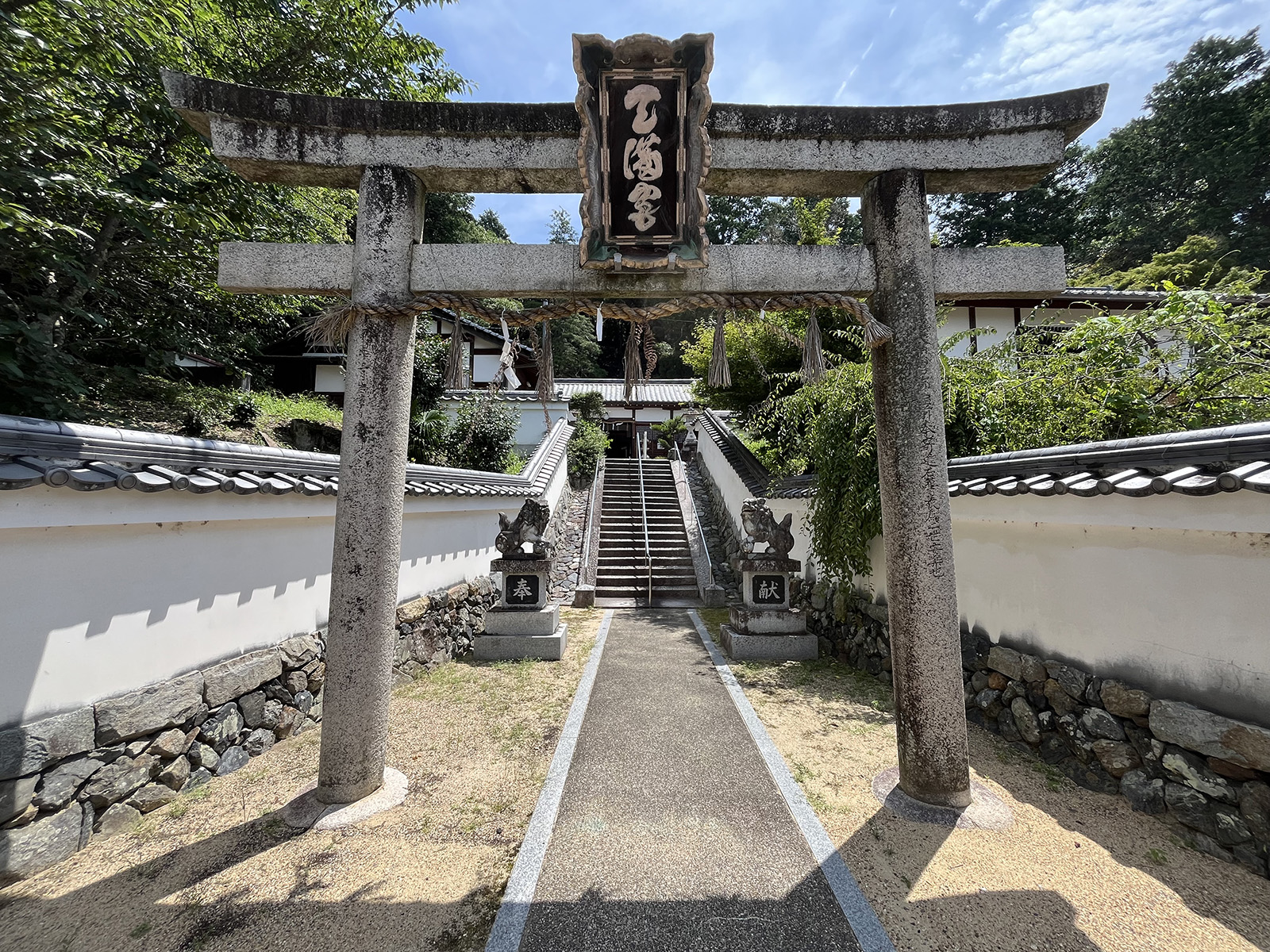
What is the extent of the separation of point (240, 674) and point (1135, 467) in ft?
23.6

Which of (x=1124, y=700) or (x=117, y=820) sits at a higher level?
(x=1124, y=700)

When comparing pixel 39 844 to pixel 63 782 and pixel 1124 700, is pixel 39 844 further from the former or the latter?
pixel 1124 700

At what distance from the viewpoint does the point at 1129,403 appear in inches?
243

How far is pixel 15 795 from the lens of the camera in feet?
9.62

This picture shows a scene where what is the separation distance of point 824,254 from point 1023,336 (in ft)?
22.4

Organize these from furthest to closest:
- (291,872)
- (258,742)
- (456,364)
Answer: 1. (258,742)
2. (456,364)
3. (291,872)

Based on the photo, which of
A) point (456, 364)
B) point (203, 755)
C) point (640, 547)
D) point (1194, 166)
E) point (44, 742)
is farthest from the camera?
point (1194, 166)

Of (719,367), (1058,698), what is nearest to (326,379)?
(719,367)

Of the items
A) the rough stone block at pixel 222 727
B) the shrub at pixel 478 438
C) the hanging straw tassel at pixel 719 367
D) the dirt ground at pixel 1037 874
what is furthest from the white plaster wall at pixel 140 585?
the shrub at pixel 478 438

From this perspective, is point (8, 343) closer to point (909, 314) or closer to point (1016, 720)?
point (909, 314)

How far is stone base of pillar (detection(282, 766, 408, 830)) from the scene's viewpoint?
3553mm

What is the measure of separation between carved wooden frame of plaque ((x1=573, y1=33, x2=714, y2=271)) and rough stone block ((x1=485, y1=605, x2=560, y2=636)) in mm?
5478

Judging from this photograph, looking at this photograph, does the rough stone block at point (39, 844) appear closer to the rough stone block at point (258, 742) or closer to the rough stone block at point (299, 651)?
the rough stone block at point (258, 742)

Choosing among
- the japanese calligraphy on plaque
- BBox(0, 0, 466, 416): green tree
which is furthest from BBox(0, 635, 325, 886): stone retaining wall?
the japanese calligraphy on plaque
